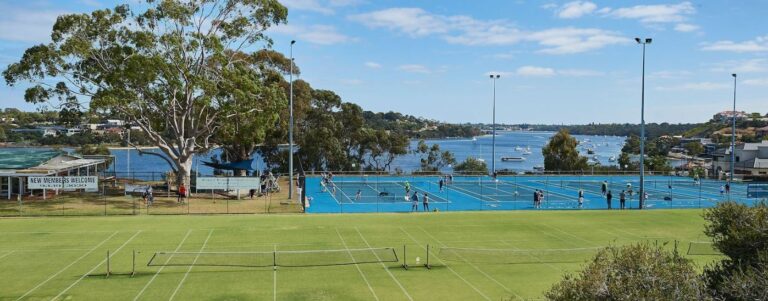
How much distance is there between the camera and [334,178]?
6294 cm

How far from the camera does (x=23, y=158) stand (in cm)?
4828

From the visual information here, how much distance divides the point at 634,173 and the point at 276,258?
6005 cm

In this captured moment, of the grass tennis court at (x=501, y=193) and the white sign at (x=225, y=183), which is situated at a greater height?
the white sign at (x=225, y=183)

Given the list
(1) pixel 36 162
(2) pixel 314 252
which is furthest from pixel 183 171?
(2) pixel 314 252

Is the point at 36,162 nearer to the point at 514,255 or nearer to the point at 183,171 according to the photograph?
the point at 183,171

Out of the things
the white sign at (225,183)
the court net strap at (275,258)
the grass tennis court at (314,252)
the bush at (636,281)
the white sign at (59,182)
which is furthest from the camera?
the white sign at (225,183)

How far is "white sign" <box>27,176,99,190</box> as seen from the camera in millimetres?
38625

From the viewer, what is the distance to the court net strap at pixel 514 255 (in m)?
25.2

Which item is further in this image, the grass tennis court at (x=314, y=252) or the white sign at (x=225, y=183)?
the white sign at (x=225, y=183)

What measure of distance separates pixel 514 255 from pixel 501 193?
1087 inches

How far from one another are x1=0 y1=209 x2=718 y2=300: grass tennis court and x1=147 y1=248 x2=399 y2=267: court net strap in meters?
0.08

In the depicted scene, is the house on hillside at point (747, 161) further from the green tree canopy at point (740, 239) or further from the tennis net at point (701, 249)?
the green tree canopy at point (740, 239)

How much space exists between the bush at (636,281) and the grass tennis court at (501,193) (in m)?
31.6

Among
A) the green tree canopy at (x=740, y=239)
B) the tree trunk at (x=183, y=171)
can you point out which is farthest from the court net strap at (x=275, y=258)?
the tree trunk at (x=183, y=171)
